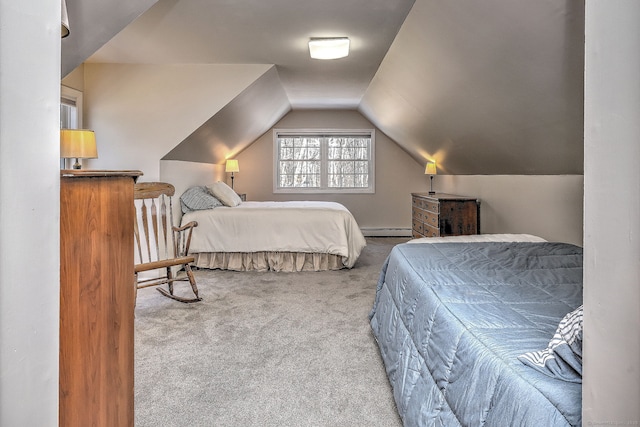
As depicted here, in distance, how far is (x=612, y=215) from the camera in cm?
57

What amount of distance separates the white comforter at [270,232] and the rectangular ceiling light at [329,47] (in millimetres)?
1761

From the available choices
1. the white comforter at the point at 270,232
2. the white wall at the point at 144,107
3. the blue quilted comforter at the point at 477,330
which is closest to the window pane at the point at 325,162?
the white comforter at the point at 270,232

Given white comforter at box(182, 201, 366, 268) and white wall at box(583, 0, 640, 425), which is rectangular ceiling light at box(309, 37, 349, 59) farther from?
white wall at box(583, 0, 640, 425)

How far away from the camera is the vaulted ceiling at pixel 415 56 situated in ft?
7.58

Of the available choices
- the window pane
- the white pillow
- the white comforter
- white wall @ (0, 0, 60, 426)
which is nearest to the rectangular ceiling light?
the white comforter

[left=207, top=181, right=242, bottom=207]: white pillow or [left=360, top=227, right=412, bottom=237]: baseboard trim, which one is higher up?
[left=207, top=181, right=242, bottom=207]: white pillow

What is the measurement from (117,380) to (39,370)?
0.67 metres

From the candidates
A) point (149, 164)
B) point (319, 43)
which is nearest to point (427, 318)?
point (319, 43)

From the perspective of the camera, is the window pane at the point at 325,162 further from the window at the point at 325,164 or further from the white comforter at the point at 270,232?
the white comforter at the point at 270,232

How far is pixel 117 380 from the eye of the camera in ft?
4.06

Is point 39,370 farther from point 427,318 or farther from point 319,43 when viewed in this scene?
point 319,43

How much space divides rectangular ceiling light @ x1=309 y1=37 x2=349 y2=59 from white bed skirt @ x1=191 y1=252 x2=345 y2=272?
2211 millimetres


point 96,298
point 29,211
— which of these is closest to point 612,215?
point 29,211

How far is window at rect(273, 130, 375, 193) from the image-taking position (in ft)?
24.7
